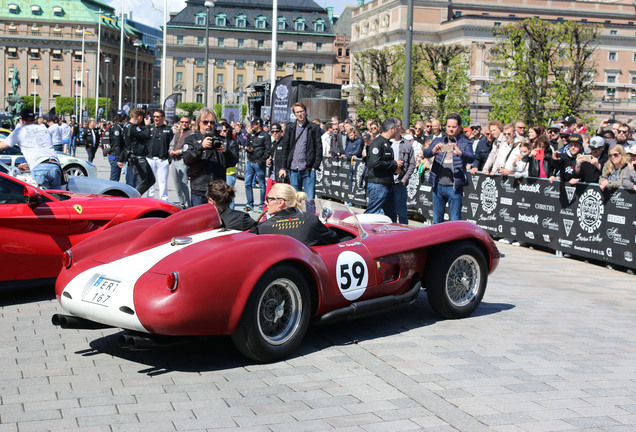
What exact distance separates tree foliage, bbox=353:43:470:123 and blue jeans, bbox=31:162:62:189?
1853 inches

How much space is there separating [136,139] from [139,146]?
15cm

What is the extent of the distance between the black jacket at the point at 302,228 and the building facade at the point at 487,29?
81.7 meters

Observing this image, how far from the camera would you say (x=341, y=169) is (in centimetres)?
2045

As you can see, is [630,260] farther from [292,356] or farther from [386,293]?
[292,356]

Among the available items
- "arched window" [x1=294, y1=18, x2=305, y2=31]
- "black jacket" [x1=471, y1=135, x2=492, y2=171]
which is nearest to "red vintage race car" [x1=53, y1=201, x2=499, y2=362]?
"black jacket" [x1=471, y1=135, x2=492, y2=171]

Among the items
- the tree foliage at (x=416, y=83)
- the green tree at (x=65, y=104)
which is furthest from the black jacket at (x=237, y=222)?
the green tree at (x=65, y=104)

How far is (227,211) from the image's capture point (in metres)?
6.84

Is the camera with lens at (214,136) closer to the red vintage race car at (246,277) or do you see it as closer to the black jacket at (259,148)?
the red vintage race car at (246,277)

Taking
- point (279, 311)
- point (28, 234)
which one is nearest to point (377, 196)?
point (28, 234)

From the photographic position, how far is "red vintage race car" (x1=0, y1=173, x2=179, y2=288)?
7531 millimetres

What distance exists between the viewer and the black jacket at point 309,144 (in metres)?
12.4

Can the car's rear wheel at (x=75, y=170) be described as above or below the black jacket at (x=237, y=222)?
below

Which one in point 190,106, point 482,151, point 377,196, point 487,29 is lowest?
point 377,196

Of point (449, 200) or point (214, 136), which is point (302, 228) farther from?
point (449, 200)
